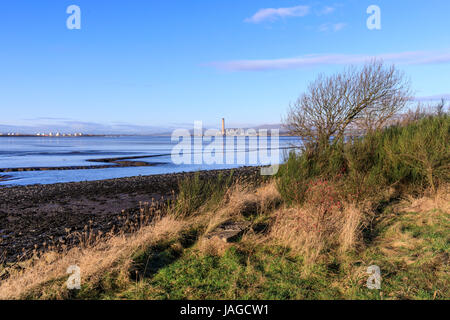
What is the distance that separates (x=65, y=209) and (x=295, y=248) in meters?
9.87

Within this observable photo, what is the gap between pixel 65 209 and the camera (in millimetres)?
12570

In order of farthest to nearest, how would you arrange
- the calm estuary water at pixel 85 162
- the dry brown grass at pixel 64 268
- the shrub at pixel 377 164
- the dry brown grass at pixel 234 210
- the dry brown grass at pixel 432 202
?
1. the calm estuary water at pixel 85 162
2. the shrub at pixel 377 164
3. the dry brown grass at pixel 432 202
4. the dry brown grass at pixel 234 210
5. the dry brown grass at pixel 64 268

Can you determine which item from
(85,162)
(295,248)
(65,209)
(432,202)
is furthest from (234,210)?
(85,162)

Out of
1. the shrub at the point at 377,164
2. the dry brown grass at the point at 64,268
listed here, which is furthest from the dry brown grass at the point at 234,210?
Answer: the dry brown grass at the point at 64,268

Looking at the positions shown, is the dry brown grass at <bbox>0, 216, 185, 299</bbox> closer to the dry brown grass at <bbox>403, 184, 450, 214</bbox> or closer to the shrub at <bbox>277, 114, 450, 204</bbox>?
the shrub at <bbox>277, 114, 450, 204</bbox>

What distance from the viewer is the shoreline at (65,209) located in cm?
866

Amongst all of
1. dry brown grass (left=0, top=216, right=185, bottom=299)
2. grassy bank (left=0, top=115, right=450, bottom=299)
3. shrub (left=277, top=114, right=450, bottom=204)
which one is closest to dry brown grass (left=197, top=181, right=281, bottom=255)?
grassy bank (left=0, top=115, right=450, bottom=299)

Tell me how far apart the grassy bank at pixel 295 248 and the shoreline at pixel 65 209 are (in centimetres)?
130

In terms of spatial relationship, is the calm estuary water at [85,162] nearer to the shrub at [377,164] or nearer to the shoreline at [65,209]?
the shrub at [377,164]

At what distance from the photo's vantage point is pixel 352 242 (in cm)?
620

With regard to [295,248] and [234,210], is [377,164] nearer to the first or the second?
[234,210]

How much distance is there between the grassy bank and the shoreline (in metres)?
1.30

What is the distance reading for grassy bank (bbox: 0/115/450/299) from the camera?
15.8 ft
